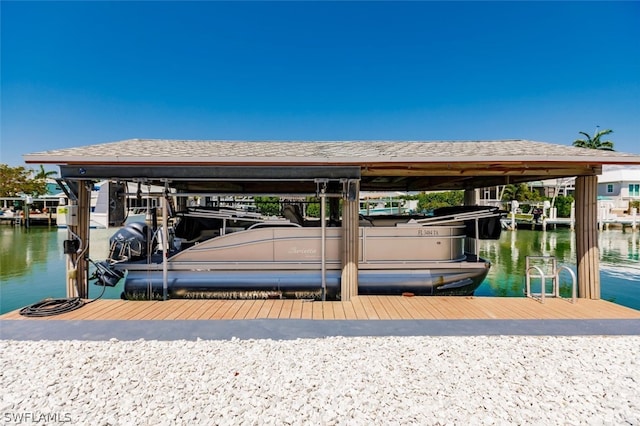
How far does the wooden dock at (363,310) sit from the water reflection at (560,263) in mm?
3586

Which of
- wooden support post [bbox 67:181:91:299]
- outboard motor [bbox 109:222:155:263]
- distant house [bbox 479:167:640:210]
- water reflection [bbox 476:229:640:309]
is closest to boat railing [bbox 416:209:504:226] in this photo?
water reflection [bbox 476:229:640:309]

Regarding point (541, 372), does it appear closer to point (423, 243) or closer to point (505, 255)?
point (423, 243)

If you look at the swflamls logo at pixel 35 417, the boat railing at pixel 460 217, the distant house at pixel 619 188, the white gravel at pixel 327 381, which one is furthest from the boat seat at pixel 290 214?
the distant house at pixel 619 188

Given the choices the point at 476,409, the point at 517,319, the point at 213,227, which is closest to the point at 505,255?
the point at 517,319

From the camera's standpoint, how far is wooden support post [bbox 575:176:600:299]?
5160 mm

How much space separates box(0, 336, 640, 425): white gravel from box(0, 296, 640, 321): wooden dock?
0.68 meters

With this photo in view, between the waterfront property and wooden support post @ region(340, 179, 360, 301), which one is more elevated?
the waterfront property

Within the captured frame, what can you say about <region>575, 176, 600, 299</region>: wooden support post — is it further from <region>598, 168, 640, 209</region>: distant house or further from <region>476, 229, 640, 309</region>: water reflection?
<region>598, 168, 640, 209</region>: distant house

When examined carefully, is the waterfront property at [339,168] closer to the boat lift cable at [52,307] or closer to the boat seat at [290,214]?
the boat lift cable at [52,307]

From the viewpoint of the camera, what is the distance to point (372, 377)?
2957 mm

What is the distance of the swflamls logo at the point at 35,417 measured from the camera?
95.4 inches

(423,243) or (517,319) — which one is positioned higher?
(423,243)

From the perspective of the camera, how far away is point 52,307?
179 inches

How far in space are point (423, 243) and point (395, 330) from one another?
2.36m
